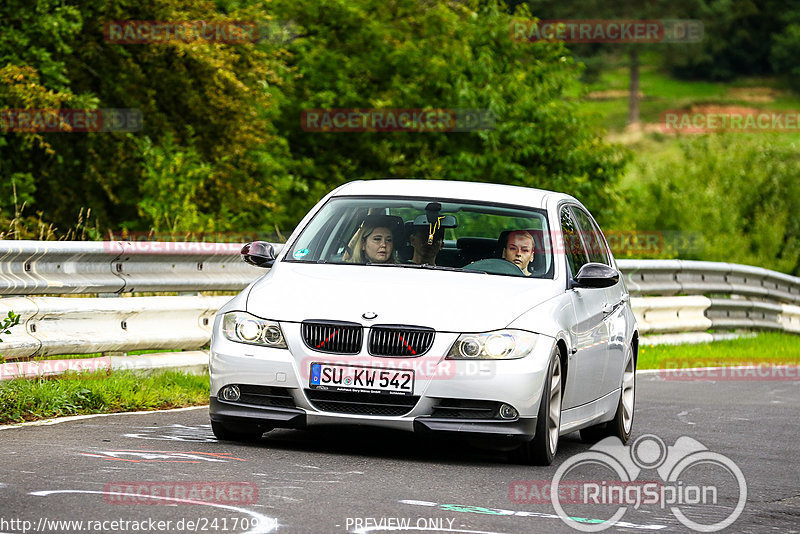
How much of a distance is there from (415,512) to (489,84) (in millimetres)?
30376

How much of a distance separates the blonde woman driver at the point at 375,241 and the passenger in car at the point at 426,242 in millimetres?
139

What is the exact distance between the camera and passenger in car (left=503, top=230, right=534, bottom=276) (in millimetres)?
8750

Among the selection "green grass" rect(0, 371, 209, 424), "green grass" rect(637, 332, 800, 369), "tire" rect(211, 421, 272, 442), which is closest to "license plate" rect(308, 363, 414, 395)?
"tire" rect(211, 421, 272, 442)

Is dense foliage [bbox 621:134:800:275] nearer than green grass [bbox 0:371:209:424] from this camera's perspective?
No

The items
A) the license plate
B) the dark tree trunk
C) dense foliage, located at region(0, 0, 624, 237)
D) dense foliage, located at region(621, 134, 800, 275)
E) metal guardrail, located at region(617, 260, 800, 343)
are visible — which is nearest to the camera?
the license plate

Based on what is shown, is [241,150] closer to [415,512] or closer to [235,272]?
[235,272]

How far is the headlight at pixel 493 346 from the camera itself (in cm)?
746

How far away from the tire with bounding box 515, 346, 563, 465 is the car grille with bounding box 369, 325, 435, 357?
0.71m

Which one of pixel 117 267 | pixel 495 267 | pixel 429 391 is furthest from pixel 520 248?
pixel 117 267

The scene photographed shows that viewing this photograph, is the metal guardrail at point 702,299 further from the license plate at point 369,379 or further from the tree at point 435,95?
the tree at point 435,95

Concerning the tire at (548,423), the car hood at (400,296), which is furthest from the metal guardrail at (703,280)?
the tire at (548,423)

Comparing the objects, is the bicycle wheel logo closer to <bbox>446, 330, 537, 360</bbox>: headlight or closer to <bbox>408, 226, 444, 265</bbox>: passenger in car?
<bbox>446, 330, 537, 360</bbox>: headlight

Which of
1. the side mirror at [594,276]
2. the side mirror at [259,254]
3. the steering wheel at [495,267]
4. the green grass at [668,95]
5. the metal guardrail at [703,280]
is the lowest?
the green grass at [668,95]

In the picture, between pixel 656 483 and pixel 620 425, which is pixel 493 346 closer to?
pixel 656 483
